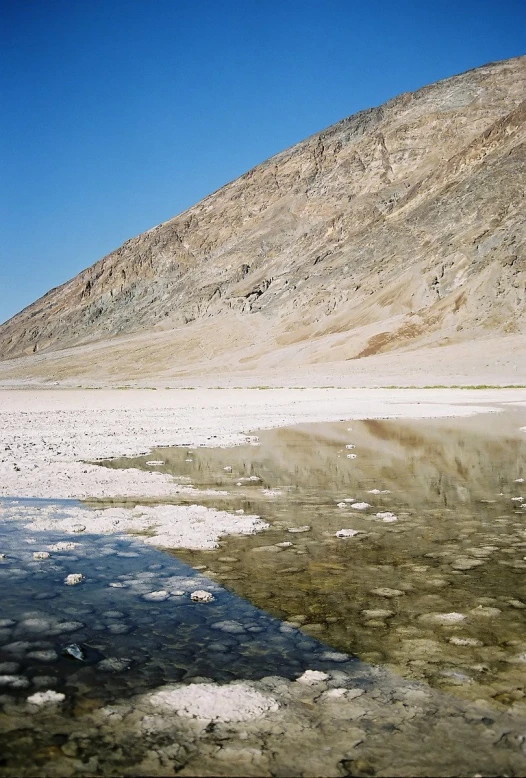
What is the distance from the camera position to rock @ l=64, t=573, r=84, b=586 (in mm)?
6191

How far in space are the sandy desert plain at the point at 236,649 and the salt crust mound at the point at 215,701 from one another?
1cm

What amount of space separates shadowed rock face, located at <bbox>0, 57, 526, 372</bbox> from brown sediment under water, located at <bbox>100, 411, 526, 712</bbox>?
69155mm

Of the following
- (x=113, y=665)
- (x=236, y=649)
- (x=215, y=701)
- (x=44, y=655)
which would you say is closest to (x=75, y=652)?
(x=44, y=655)

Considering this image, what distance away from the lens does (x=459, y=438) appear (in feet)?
58.8

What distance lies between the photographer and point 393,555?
702cm

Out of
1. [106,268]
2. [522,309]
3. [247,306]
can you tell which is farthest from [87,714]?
[106,268]

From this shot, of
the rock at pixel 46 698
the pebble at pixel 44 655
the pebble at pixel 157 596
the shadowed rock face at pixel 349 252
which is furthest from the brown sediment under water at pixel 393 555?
the shadowed rock face at pixel 349 252

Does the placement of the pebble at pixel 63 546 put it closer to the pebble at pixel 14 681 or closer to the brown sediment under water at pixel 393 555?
the brown sediment under water at pixel 393 555

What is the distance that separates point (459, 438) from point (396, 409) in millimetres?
11711

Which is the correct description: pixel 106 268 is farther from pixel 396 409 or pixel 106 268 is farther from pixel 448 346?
pixel 396 409

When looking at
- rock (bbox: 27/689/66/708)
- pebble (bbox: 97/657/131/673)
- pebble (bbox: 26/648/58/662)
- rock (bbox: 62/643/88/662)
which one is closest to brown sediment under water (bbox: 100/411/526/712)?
pebble (bbox: 97/657/131/673)

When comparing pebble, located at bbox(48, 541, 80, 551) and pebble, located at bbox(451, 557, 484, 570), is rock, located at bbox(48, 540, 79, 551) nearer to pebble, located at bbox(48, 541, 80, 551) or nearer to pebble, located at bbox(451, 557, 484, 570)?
pebble, located at bbox(48, 541, 80, 551)

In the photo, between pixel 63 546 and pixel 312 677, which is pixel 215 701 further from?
pixel 63 546

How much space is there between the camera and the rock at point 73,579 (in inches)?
244
